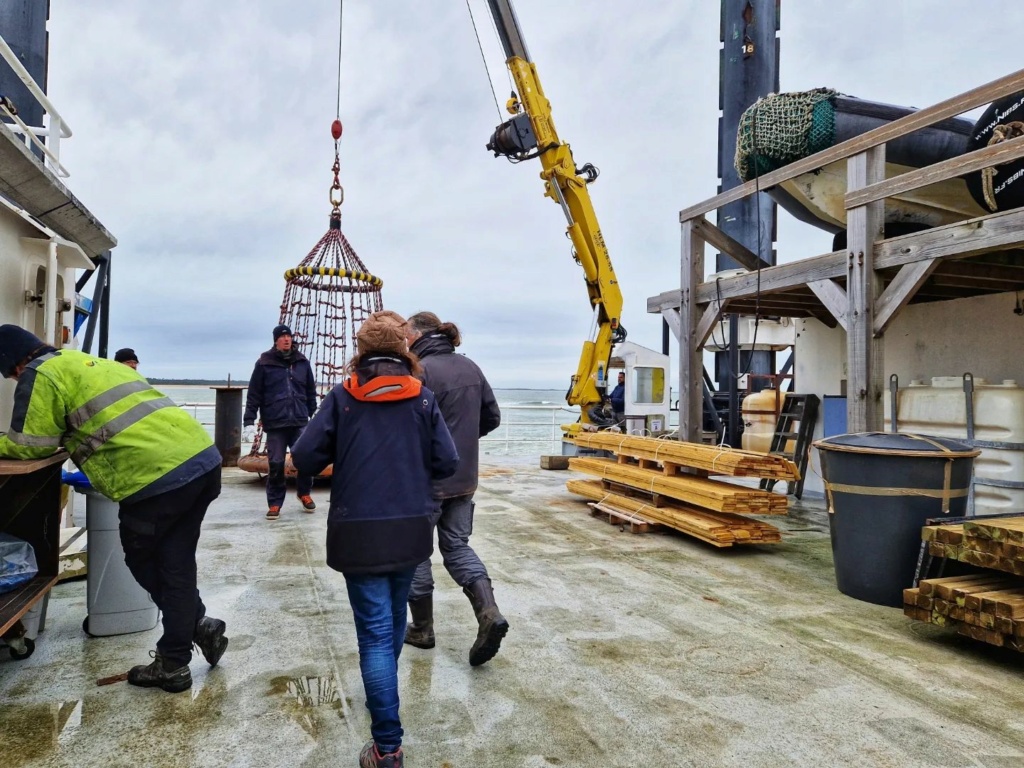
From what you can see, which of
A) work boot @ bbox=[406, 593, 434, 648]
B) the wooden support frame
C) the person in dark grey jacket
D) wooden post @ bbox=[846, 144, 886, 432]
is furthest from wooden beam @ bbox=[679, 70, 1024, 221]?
work boot @ bbox=[406, 593, 434, 648]

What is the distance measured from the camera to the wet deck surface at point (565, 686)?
7.66 ft

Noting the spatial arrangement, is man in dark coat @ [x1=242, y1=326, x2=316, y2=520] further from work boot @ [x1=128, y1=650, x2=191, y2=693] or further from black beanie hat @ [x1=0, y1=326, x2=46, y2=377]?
black beanie hat @ [x1=0, y1=326, x2=46, y2=377]

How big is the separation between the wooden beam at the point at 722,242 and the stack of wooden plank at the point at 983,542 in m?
3.98

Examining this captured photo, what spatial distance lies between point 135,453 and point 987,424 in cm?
653

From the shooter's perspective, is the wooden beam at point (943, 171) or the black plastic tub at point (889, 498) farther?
the wooden beam at point (943, 171)

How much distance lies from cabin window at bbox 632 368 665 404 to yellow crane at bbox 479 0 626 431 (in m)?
1.26

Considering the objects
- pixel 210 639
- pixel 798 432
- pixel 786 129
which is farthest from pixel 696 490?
pixel 210 639

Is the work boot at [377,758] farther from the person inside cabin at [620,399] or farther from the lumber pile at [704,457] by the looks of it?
the person inside cabin at [620,399]

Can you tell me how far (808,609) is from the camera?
3.96 meters

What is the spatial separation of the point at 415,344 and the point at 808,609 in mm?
2804

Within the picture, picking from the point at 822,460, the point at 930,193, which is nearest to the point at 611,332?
the point at 930,193

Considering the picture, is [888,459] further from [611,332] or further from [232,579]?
[611,332]

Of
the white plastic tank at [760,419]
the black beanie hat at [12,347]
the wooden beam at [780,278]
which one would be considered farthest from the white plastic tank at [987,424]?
the black beanie hat at [12,347]

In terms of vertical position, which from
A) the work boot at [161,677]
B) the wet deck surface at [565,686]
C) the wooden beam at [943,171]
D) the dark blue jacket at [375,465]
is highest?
the wooden beam at [943,171]
